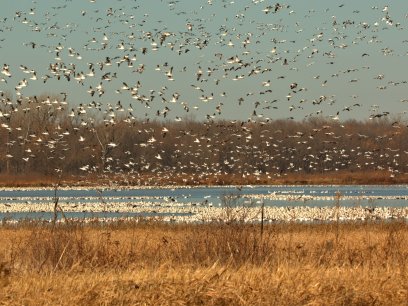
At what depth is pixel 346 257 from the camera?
15953 mm

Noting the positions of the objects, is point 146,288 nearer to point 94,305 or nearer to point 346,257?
point 94,305

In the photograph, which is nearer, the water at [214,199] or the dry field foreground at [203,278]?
the dry field foreground at [203,278]

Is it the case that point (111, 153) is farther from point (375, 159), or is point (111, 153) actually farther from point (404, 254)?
point (404, 254)

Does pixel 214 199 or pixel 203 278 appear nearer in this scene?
pixel 203 278

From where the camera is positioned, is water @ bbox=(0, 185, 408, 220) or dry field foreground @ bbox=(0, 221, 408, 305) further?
water @ bbox=(0, 185, 408, 220)

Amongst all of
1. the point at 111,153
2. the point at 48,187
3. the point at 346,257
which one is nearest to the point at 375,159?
the point at 111,153

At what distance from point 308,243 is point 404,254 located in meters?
5.62

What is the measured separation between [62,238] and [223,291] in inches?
226

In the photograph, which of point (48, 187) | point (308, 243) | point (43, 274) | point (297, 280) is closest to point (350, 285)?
point (297, 280)

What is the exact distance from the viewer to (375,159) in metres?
89.0

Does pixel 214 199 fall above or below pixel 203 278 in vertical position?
below

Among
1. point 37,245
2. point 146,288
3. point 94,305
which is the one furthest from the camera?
point 37,245

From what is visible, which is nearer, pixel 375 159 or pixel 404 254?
pixel 404 254

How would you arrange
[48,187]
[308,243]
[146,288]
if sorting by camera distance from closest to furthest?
[146,288], [308,243], [48,187]
